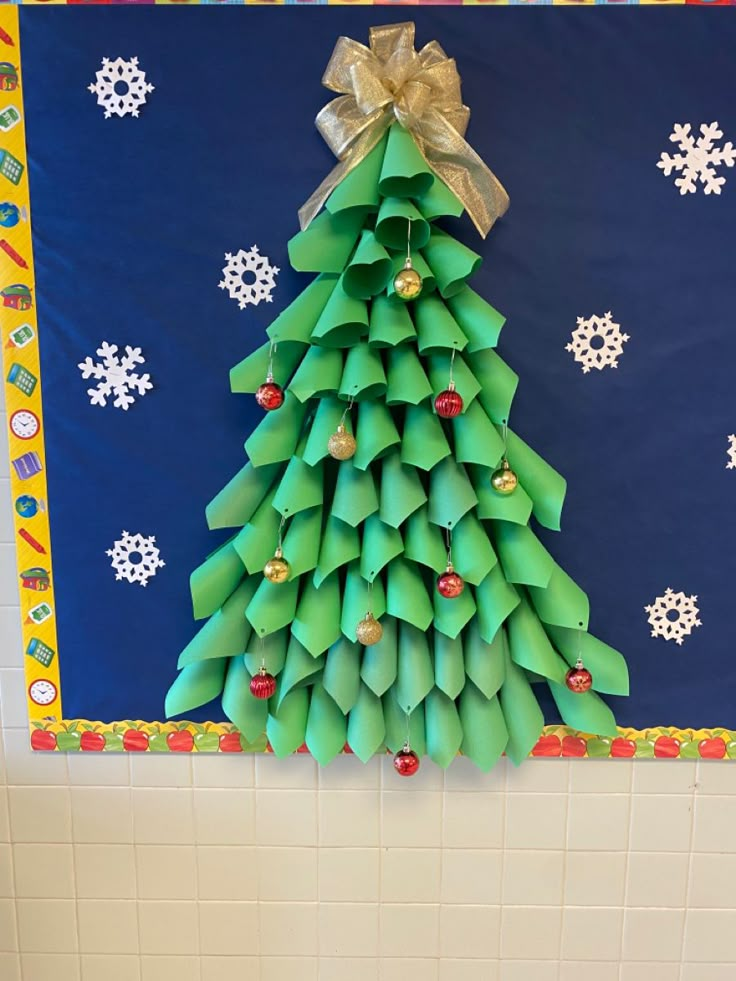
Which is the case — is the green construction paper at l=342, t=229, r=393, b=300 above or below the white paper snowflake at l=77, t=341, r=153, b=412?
above

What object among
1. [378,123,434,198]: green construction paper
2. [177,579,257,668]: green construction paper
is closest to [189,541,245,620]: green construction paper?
[177,579,257,668]: green construction paper

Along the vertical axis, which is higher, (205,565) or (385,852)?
(205,565)

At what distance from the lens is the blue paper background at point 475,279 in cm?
109

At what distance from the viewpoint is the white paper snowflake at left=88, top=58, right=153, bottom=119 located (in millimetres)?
1099

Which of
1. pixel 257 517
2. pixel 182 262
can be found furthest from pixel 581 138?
pixel 257 517

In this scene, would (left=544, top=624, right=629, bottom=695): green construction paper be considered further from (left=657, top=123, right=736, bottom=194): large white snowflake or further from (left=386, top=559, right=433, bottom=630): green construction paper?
(left=657, top=123, right=736, bottom=194): large white snowflake

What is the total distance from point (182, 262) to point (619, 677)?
0.89 m

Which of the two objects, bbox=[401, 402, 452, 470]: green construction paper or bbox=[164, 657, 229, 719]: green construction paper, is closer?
bbox=[401, 402, 452, 470]: green construction paper

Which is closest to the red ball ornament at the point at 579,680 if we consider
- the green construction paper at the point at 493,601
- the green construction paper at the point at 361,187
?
the green construction paper at the point at 493,601

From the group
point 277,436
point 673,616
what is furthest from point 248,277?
point 673,616

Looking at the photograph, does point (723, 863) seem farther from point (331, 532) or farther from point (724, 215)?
point (724, 215)

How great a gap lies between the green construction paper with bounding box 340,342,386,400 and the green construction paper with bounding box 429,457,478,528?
138mm

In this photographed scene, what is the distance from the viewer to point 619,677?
114cm

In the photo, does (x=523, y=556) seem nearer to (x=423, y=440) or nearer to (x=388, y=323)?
(x=423, y=440)
